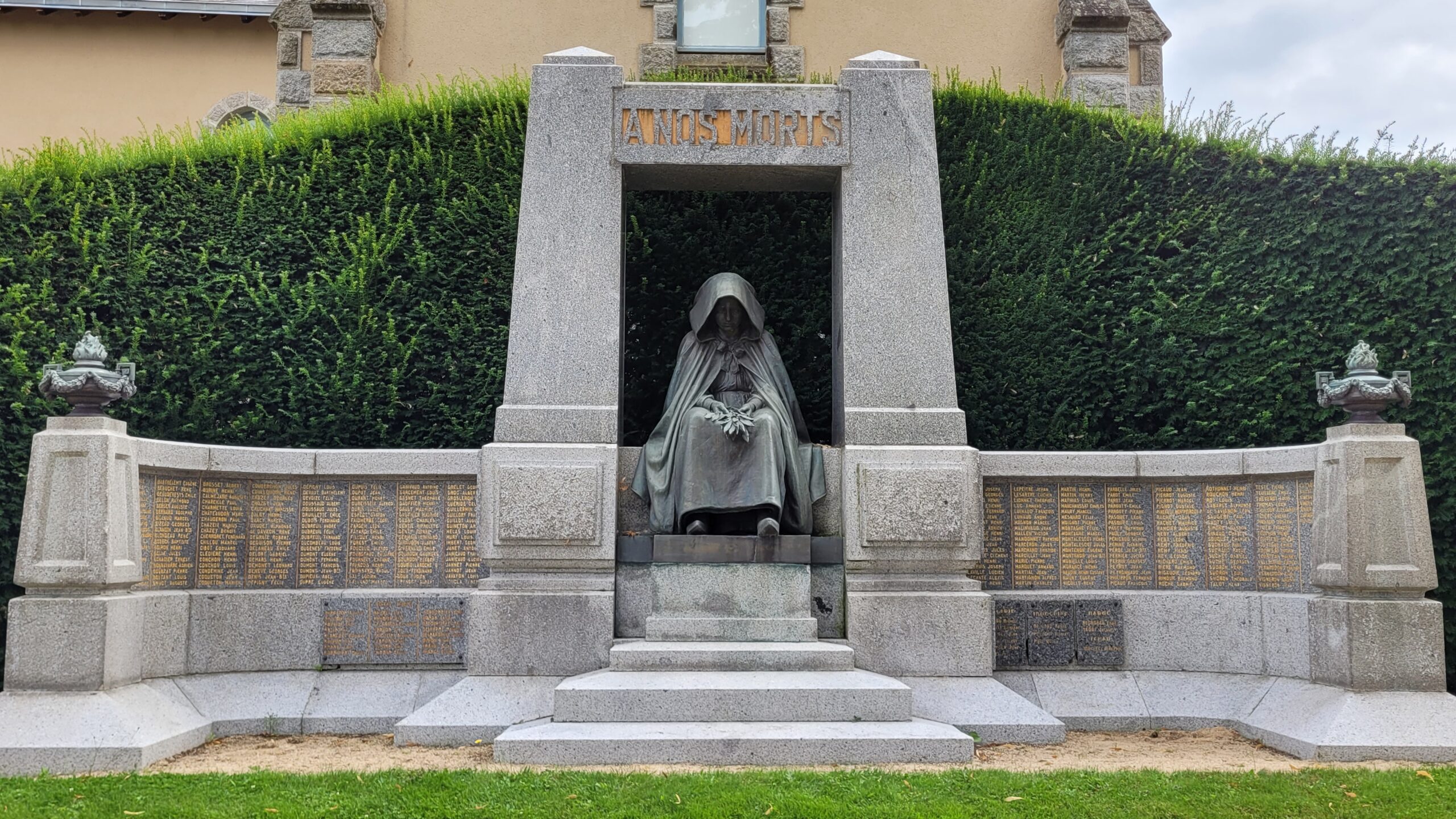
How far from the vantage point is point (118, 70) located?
62.3ft

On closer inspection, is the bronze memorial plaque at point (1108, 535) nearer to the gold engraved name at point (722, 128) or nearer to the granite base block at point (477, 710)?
the gold engraved name at point (722, 128)

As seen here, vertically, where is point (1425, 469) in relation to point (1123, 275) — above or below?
below

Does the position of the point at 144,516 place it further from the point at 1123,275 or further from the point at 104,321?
the point at 1123,275

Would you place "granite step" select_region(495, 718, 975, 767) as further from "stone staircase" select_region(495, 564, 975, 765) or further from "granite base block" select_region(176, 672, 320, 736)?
"granite base block" select_region(176, 672, 320, 736)

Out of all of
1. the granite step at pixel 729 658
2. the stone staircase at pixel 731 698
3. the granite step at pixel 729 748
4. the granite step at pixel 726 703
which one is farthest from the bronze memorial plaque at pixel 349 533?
the granite step at pixel 729 748

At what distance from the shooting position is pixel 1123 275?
1013 centimetres

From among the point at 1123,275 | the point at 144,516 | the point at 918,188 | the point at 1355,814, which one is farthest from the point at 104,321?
the point at 1355,814

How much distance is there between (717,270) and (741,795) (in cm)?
573

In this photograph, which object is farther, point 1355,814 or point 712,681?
point 712,681

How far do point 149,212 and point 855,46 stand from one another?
789 centimetres

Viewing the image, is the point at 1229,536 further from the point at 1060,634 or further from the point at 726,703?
the point at 726,703

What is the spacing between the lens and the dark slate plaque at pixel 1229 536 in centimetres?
820

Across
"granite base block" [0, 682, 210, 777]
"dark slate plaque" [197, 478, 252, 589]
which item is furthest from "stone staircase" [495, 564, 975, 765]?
"dark slate plaque" [197, 478, 252, 589]

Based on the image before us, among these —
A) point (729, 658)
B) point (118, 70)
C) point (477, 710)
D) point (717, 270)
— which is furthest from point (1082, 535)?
point (118, 70)
